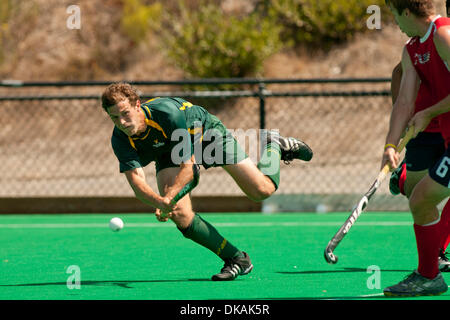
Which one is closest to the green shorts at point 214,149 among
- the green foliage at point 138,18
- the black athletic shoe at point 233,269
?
the black athletic shoe at point 233,269

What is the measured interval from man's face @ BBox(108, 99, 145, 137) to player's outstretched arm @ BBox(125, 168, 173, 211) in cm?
33

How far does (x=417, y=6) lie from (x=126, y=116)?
2.05 metres

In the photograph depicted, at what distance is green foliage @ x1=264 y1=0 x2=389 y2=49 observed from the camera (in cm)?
1919

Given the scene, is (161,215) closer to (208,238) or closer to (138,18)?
(208,238)

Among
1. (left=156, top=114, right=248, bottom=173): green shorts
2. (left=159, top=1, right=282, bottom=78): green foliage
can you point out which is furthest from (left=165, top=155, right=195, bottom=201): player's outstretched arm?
(left=159, top=1, right=282, bottom=78): green foliage

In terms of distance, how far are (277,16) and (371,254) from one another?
46.7 feet

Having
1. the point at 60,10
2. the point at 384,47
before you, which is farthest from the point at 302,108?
the point at 60,10

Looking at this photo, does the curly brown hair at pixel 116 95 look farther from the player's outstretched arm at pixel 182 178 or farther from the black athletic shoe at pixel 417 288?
the black athletic shoe at pixel 417 288

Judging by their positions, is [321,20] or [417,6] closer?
[417,6]

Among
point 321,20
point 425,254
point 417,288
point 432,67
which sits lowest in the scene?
point 417,288

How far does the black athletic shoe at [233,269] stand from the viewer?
5.73 meters

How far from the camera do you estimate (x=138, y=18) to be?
21953mm

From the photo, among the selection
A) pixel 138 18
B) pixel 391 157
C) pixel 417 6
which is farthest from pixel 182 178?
pixel 138 18

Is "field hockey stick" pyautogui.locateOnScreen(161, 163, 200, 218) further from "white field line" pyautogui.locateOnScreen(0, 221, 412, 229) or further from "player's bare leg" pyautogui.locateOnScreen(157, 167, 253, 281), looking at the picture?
"white field line" pyautogui.locateOnScreen(0, 221, 412, 229)
